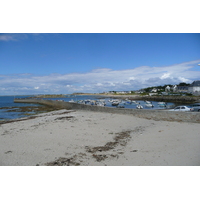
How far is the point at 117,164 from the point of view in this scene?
6641 mm

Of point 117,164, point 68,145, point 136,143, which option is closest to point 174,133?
point 136,143

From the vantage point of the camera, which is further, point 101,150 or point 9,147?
point 9,147

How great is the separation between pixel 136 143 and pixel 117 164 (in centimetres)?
320

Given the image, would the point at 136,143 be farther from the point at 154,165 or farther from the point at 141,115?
the point at 141,115

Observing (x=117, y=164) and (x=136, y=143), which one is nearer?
(x=117, y=164)

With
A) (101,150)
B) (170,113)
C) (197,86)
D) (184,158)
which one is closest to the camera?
(184,158)

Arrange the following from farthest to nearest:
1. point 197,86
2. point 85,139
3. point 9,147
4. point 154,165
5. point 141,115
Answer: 1. point 197,86
2. point 141,115
3. point 85,139
4. point 9,147
5. point 154,165

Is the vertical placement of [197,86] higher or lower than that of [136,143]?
higher

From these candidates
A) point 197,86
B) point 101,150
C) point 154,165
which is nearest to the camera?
point 154,165

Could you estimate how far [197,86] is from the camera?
87625mm

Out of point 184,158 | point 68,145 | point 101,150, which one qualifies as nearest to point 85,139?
point 68,145

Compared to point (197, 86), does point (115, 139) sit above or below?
below

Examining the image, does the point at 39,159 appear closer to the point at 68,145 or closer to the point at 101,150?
the point at 68,145

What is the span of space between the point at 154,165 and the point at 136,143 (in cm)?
306
